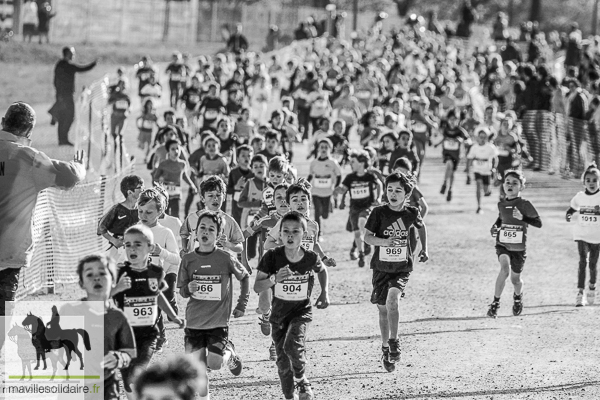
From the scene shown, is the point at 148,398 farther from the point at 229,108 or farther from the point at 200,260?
the point at 229,108

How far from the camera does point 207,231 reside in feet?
31.3

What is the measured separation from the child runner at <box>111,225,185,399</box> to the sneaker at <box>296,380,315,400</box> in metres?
1.39

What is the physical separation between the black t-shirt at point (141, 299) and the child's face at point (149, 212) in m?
1.80

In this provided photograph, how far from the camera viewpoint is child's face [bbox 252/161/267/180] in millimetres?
15484

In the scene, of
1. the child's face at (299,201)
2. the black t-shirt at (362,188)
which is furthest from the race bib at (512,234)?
the black t-shirt at (362,188)

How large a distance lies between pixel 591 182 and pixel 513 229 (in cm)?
136

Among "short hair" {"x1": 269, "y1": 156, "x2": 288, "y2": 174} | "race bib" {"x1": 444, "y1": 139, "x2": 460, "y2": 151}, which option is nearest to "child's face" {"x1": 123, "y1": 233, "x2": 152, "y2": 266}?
"short hair" {"x1": 269, "y1": 156, "x2": 288, "y2": 174}

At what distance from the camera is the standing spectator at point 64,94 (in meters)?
25.0

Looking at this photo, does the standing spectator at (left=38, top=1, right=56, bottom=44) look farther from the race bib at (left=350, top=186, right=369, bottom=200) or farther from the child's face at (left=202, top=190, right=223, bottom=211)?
the child's face at (left=202, top=190, right=223, bottom=211)

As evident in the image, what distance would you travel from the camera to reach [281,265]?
9734 millimetres

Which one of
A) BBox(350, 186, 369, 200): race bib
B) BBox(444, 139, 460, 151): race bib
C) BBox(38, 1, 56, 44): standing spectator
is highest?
BBox(38, 1, 56, 44): standing spectator

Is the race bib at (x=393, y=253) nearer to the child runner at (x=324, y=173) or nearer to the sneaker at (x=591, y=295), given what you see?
the sneaker at (x=591, y=295)

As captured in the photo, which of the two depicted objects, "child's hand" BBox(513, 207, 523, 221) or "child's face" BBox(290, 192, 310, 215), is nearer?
"child's face" BBox(290, 192, 310, 215)

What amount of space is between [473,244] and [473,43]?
114ft
